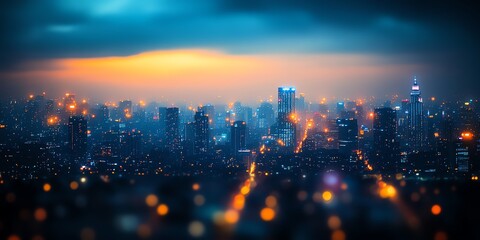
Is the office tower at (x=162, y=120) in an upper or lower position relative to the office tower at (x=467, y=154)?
upper

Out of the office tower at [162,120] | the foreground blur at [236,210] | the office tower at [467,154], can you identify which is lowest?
the office tower at [467,154]

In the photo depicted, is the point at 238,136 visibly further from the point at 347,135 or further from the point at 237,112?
the point at 237,112

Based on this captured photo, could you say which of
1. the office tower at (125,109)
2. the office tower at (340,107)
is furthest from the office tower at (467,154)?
the office tower at (125,109)

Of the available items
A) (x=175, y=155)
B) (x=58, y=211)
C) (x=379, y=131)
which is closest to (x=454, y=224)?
(x=58, y=211)

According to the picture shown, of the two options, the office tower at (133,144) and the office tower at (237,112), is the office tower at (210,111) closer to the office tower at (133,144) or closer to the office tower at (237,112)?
the office tower at (237,112)

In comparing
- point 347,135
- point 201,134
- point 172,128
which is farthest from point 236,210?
point 172,128

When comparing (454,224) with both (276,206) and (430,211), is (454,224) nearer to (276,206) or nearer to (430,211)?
(430,211)

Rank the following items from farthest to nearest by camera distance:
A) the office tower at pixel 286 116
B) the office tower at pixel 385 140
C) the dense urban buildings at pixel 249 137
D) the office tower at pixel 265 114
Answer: the office tower at pixel 265 114 → the office tower at pixel 286 116 → the office tower at pixel 385 140 → the dense urban buildings at pixel 249 137
